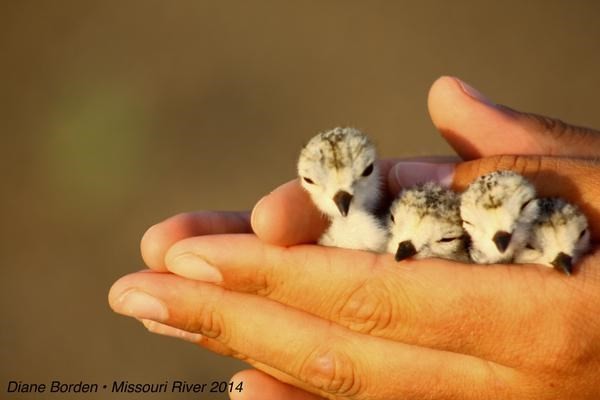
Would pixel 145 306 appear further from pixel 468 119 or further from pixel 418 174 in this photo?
pixel 468 119

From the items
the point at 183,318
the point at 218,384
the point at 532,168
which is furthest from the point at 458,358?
the point at 218,384

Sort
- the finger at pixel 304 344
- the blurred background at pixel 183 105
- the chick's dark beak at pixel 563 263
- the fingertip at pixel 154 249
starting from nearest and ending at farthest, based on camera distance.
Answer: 1. the chick's dark beak at pixel 563 263
2. the finger at pixel 304 344
3. the fingertip at pixel 154 249
4. the blurred background at pixel 183 105

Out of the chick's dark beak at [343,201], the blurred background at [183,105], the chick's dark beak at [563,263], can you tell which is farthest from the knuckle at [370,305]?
the blurred background at [183,105]

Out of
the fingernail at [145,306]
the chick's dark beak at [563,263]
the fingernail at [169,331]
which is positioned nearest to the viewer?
the chick's dark beak at [563,263]

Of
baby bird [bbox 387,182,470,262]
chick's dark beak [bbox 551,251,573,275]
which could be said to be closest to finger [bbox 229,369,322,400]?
baby bird [bbox 387,182,470,262]

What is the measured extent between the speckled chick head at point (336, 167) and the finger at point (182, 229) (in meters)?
0.72

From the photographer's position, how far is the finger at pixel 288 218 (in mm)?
3188

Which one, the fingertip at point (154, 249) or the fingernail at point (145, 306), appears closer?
the fingernail at point (145, 306)

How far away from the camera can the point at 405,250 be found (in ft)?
10.5

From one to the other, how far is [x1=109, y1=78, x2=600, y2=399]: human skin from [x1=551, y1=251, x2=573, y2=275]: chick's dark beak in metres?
0.04

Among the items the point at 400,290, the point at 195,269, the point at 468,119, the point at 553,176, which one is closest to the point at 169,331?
the point at 195,269

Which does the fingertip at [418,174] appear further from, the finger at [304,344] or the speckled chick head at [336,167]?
the finger at [304,344]

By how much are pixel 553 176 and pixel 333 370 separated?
4.68 feet

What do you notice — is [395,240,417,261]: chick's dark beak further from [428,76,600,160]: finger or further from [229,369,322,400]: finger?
[229,369,322,400]: finger
